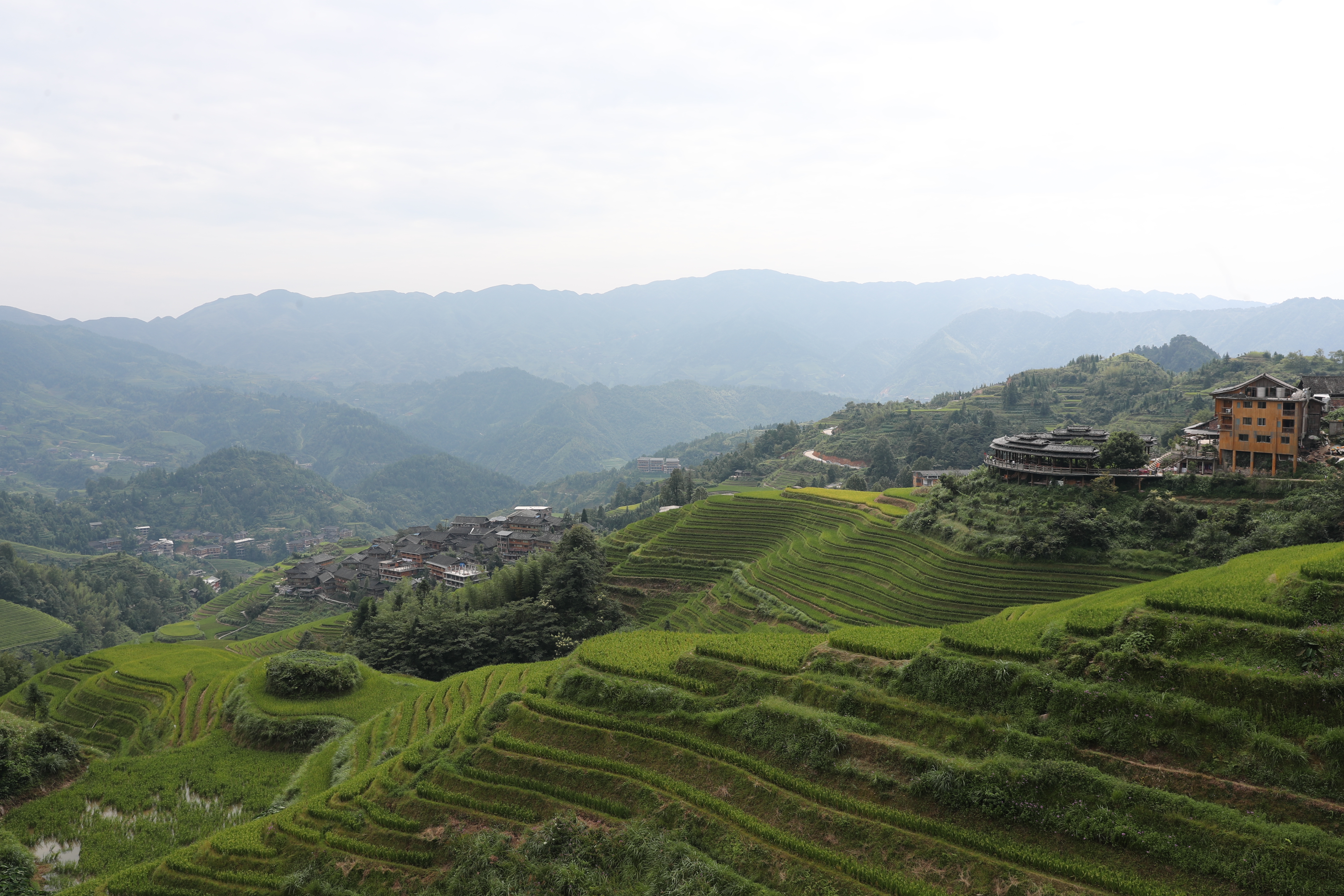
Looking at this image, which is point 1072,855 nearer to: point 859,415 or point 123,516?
point 859,415

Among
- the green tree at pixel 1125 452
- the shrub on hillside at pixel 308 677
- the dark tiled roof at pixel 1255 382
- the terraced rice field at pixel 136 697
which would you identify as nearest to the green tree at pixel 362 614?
the terraced rice field at pixel 136 697

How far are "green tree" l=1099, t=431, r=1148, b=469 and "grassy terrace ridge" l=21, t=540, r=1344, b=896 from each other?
1536 cm

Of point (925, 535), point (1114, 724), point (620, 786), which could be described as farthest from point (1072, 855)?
point (925, 535)

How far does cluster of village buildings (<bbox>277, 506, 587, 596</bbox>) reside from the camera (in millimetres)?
76000

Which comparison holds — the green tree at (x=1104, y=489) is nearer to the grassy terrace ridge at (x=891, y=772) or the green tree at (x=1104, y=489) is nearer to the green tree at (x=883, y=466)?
the grassy terrace ridge at (x=891, y=772)

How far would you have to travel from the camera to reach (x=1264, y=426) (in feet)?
108

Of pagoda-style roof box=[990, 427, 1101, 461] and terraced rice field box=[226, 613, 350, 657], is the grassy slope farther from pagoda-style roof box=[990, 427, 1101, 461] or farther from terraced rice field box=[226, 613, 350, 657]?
pagoda-style roof box=[990, 427, 1101, 461]

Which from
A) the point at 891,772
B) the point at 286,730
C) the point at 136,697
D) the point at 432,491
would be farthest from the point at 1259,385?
the point at 432,491

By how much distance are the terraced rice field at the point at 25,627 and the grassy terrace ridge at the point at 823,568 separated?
5415 cm

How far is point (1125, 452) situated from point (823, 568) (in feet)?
51.5

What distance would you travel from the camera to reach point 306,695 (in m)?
29.6

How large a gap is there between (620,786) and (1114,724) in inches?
403

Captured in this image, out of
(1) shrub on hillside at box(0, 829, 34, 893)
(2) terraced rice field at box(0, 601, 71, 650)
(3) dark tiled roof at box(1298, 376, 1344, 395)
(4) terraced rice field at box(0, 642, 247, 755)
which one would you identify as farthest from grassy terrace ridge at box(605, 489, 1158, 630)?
(2) terraced rice field at box(0, 601, 71, 650)

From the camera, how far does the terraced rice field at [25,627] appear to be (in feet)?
210
